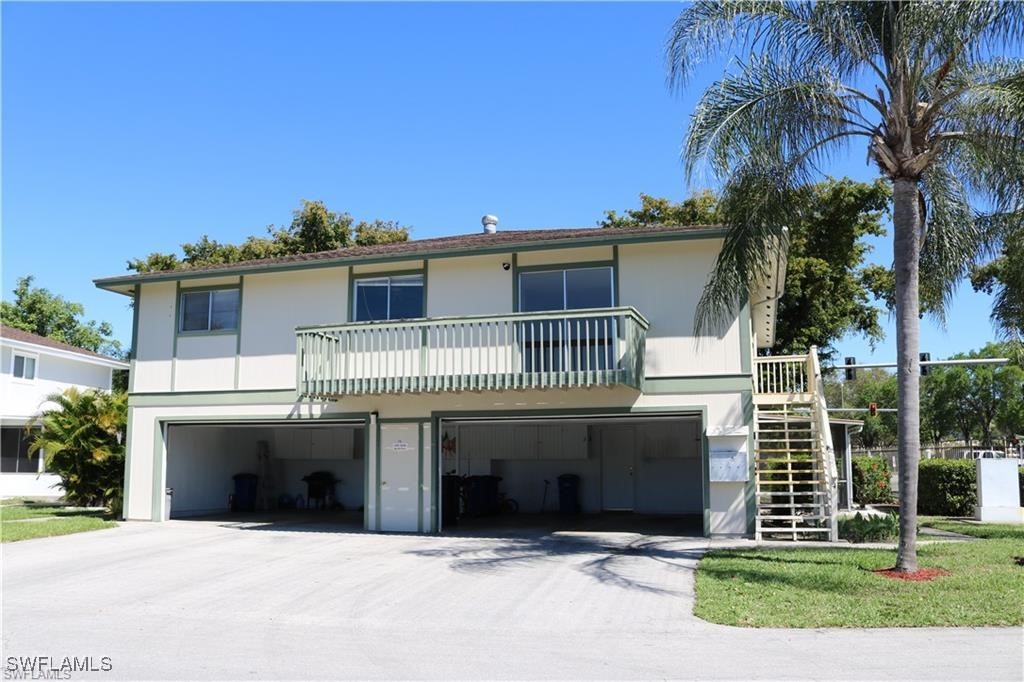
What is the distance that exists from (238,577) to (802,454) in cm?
1162

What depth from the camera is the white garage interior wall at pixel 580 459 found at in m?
23.0

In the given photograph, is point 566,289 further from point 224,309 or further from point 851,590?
point 851,590

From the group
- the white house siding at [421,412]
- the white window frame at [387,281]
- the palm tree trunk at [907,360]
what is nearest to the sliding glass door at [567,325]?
the white house siding at [421,412]

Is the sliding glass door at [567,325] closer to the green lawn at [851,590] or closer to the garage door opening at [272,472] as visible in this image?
the green lawn at [851,590]

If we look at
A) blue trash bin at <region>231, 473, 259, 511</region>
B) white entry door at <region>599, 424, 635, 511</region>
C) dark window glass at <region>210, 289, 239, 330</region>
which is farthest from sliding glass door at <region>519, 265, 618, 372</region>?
blue trash bin at <region>231, 473, 259, 511</region>

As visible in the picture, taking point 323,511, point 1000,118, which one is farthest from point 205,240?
point 1000,118

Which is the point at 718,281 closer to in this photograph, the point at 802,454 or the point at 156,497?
the point at 802,454

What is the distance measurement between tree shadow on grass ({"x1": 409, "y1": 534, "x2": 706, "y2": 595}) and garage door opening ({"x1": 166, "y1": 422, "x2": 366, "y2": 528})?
6819 millimetres

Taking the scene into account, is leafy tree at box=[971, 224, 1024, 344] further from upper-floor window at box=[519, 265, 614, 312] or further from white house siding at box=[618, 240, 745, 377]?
upper-floor window at box=[519, 265, 614, 312]

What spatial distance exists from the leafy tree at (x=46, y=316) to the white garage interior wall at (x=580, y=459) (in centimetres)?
3469

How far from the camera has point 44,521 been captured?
18.9 metres

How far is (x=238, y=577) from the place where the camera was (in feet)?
39.4

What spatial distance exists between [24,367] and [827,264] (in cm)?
2820

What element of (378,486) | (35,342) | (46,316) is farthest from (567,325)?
(46,316)
